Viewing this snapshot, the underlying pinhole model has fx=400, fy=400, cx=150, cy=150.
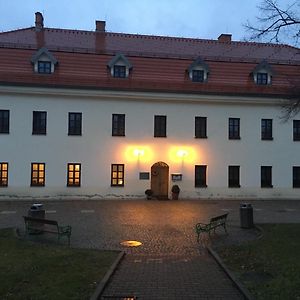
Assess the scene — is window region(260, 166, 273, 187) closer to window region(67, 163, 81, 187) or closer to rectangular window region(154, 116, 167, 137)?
rectangular window region(154, 116, 167, 137)

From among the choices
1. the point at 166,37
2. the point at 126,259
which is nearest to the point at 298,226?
the point at 126,259

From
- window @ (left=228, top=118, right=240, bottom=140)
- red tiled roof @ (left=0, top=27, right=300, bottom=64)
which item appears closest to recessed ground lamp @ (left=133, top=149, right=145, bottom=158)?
window @ (left=228, top=118, right=240, bottom=140)

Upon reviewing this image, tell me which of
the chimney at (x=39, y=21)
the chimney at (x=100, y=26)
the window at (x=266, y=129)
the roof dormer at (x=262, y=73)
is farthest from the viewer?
the chimney at (x=100, y=26)

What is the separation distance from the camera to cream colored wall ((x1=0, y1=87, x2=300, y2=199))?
25594 mm

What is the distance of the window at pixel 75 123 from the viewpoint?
1033 inches

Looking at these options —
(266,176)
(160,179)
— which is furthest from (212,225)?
(266,176)

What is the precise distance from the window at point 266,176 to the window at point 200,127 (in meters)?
4.79

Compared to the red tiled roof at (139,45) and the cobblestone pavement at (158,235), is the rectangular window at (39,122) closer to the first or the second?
the cobblestone pavement at (158,235)

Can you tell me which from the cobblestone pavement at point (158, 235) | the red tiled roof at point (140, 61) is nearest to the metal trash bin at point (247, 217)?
the cobblestone pavement at point (158, 235)

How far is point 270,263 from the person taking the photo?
927 cm

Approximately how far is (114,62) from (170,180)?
8.90 meters

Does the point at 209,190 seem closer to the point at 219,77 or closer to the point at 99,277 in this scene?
the point at 219,77

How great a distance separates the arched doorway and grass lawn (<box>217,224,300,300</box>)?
13.5 m

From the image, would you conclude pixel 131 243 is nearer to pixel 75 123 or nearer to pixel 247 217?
pixel 247 217
